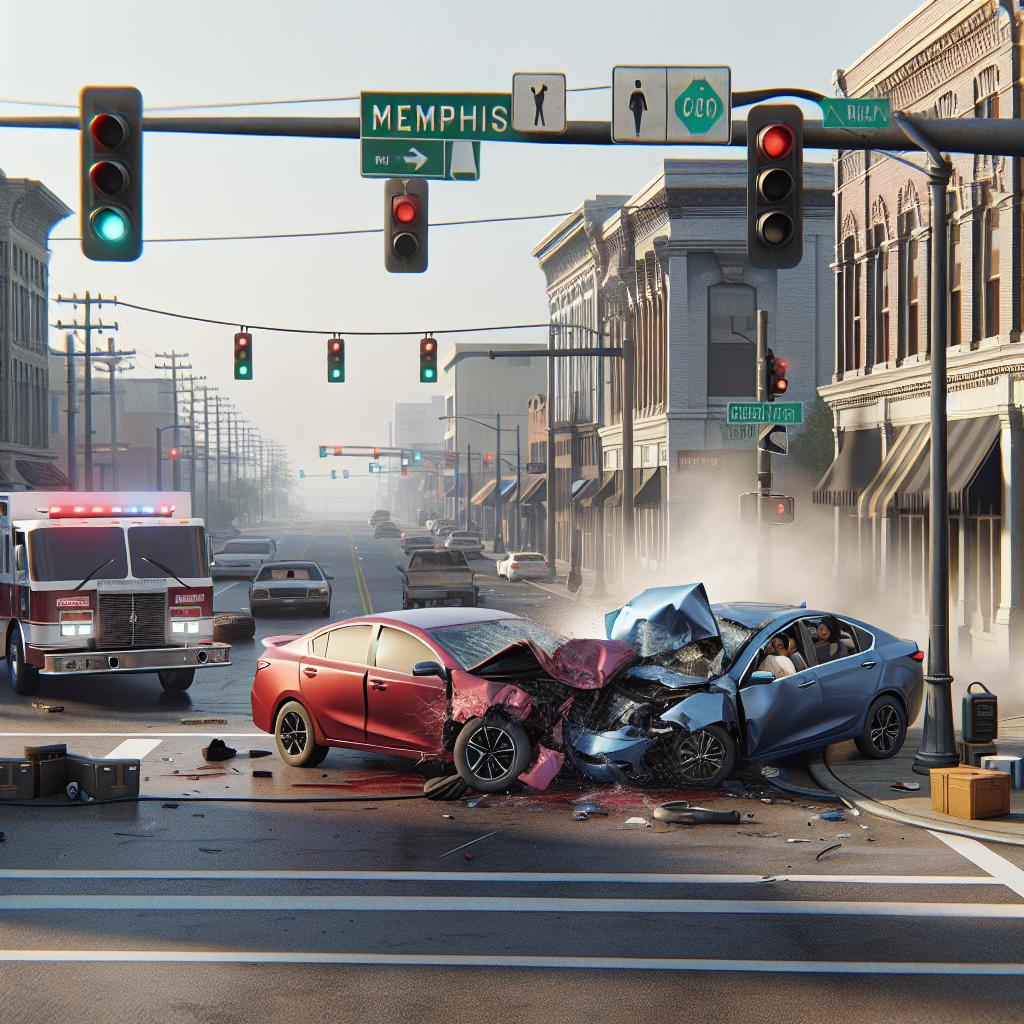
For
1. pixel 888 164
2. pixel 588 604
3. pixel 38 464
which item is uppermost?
pixel 888 164

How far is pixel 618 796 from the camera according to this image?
1441 centimetres

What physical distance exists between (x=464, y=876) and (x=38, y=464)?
71.0 meters

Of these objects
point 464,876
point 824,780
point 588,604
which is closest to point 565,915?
point 464,876

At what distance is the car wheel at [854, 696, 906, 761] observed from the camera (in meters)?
16.3

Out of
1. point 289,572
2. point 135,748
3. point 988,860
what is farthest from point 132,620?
point 289,572

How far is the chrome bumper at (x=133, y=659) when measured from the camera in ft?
69.4

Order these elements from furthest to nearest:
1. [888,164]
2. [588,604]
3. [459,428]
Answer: [459,428]
[588,604]
[888,164]

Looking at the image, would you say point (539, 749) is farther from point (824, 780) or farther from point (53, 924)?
point (53, 924)

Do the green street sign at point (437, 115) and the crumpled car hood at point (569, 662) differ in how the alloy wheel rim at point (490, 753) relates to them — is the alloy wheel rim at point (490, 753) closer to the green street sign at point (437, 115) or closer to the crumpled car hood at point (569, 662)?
the crumpled car hood at point (569, 662)

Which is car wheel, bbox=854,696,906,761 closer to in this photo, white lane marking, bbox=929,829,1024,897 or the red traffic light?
white lane marking, bbox=929,829,1024,897

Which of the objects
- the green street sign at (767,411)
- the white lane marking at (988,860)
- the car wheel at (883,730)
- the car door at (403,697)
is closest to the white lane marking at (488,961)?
the white lane marking at (988,860)

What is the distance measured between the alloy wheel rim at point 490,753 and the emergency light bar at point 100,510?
9.84 metres

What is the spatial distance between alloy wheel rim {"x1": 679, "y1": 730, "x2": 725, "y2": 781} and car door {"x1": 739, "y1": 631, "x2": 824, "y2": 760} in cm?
58

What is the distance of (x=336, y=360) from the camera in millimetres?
36938
